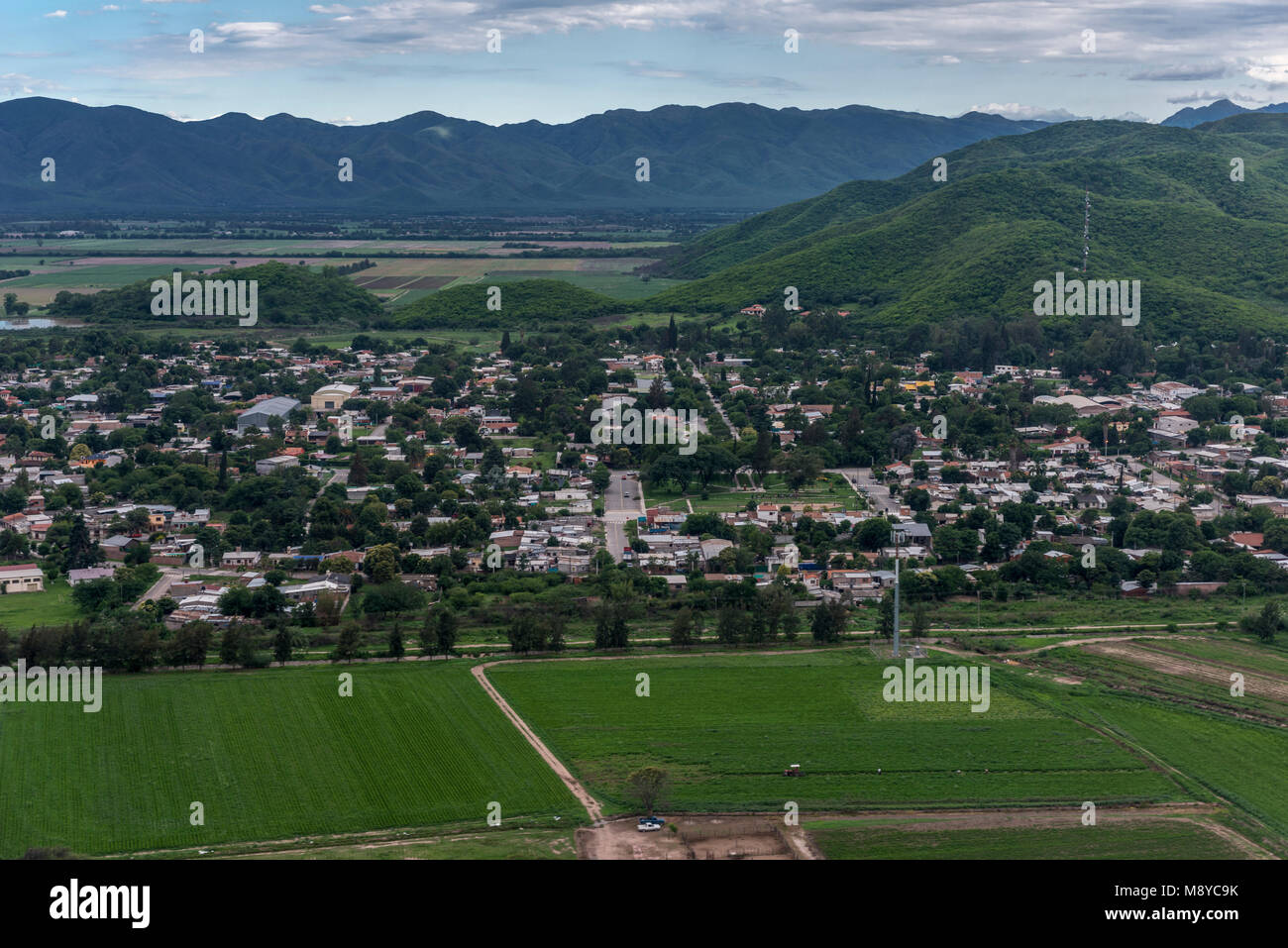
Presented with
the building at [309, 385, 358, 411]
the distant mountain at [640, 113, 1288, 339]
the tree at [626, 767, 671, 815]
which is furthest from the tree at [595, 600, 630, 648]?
the distant mountain at [640, 113, 1288, 339]

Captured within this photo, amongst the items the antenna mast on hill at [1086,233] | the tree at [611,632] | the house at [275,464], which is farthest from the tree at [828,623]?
the antenna mast on hill at [1086,233]

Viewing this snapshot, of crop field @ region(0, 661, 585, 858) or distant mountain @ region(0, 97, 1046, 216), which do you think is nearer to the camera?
crop field @ region(0, 661, 585, 858)

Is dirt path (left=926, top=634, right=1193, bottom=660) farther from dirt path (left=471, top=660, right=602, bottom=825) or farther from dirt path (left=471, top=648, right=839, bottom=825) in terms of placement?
dirt path (left=471, top=660, right=602, bottom=825)

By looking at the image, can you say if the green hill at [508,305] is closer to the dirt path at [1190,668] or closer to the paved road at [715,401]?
the paved road at [715,401]

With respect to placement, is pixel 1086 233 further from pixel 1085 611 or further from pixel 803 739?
pixel 803 739

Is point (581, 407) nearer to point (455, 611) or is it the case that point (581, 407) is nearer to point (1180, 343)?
point (455, 611)

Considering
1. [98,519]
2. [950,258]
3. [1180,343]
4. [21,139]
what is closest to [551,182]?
[21,139]
